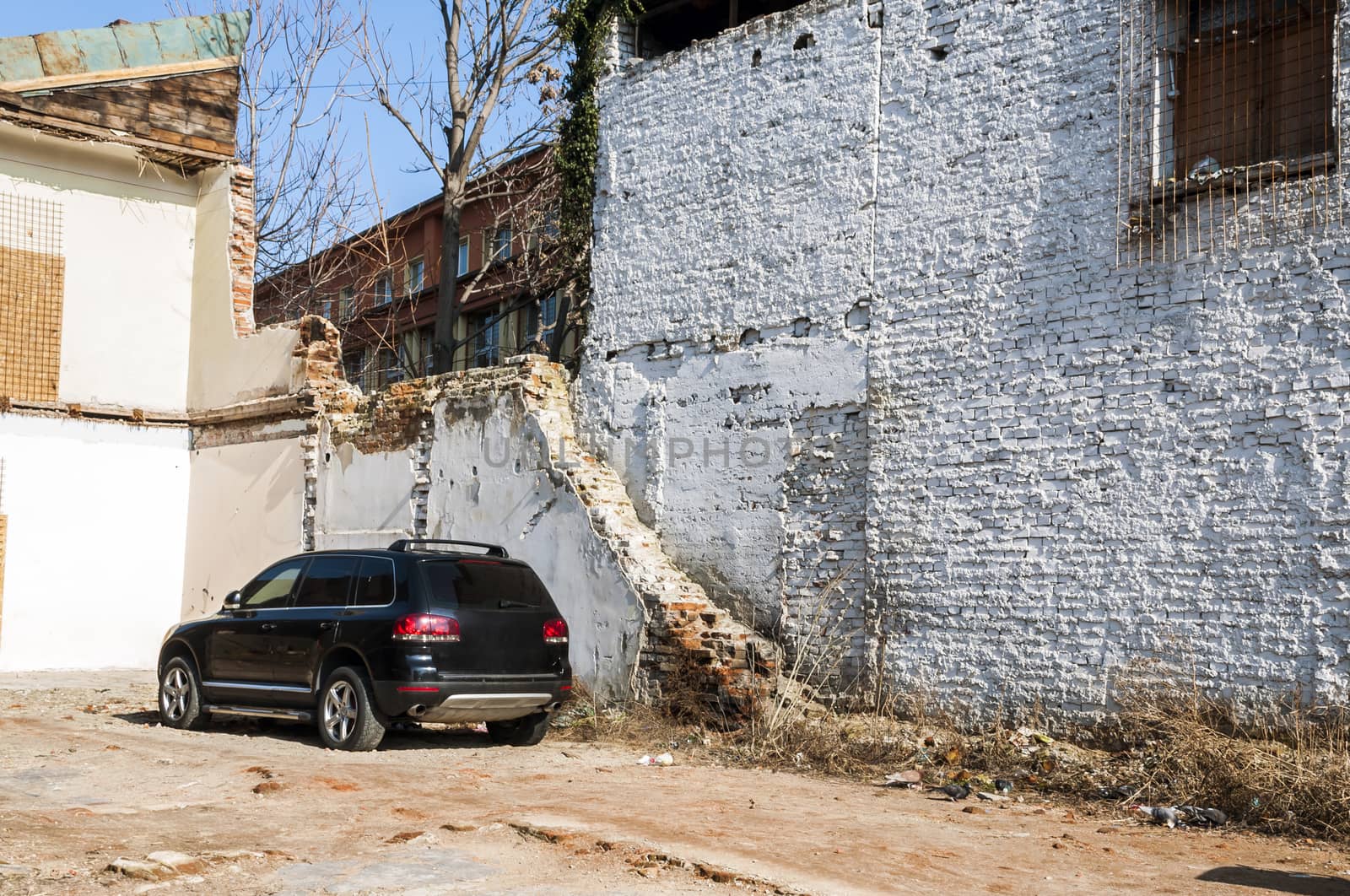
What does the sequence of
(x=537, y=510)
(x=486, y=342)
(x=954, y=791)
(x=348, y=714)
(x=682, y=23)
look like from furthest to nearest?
(x=486, y=342) → (x=682, y=23) → (x=537, y=510) → (x=348, y=714) → (x=954, y=791)

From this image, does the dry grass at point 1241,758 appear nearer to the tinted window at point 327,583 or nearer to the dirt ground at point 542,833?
the dirt ground at point 542,833

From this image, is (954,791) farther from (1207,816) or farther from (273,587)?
(273,587)

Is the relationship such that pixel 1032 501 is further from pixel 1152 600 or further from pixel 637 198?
pixel 637 198

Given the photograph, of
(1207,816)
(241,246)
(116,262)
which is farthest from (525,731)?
(116,262)

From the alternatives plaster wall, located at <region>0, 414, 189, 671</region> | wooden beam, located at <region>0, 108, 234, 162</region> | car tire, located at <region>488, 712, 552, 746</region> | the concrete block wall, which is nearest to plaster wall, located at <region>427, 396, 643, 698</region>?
the concrete block wall

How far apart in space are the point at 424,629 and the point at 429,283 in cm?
2173

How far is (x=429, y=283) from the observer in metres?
30.4

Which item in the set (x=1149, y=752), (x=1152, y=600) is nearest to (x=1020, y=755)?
(x=1149, y=752)

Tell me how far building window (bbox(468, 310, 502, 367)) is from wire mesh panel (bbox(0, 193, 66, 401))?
1100 centimetres

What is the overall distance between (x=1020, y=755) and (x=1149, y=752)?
90 centimetres

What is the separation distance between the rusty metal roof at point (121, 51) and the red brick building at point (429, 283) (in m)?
4.89

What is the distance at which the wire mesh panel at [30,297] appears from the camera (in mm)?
17203

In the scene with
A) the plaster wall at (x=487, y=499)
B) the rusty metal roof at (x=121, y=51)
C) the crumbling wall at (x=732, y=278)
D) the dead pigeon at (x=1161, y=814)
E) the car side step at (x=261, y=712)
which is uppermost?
the rusty metal roof at (x=121, y=51)

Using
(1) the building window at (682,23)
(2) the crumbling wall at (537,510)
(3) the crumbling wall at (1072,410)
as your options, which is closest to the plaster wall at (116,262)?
(2) the crumbling wall at (537,510)
